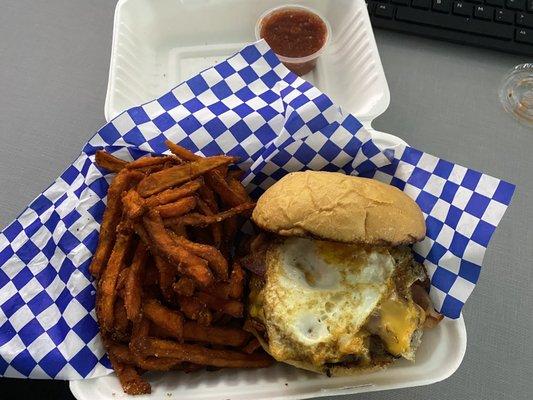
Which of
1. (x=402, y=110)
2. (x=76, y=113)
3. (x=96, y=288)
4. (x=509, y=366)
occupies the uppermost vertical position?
(x=76, y=113)

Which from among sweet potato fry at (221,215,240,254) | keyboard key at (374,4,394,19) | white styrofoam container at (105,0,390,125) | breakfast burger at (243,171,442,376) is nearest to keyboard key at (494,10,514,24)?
keyboard key at (374,4,394,19)

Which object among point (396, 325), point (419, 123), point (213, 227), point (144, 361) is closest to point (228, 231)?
point (213, 227)

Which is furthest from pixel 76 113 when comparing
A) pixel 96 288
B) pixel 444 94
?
pixel 444 94

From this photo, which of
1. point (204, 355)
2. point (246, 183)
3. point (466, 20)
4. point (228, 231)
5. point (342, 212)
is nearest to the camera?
point (342, 212)

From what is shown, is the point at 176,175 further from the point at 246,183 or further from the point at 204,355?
the point at 204,355

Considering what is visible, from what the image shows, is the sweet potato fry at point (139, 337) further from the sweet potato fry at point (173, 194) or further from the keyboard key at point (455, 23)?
the keyboard key at point (455, 23)

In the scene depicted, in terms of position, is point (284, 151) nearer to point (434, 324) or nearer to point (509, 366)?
point (434, 324)
